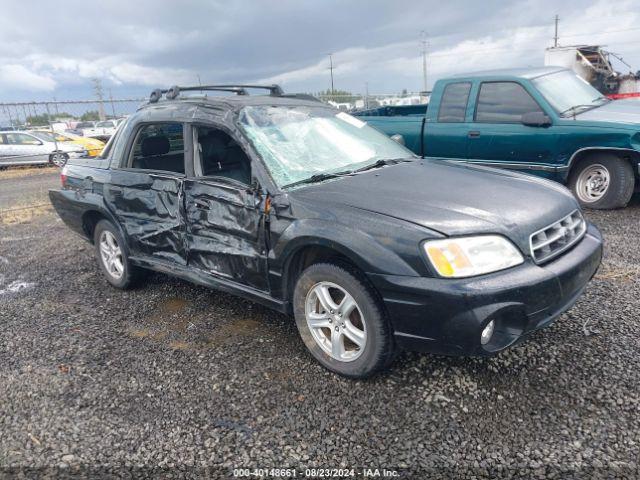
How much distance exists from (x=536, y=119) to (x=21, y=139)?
16.3 m

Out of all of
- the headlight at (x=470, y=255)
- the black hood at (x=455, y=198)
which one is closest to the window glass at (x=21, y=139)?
the black hood at (x=455, y=198)

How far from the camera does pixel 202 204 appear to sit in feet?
11.1

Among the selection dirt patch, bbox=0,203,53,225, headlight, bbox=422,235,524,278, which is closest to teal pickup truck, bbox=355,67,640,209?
headlight, bbox=422,235,524,278

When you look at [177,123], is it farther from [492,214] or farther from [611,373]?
[611,373]

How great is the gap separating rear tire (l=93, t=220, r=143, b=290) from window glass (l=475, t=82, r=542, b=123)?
4727 millimetres

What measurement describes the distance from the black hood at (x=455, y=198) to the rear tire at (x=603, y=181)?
10.4ft

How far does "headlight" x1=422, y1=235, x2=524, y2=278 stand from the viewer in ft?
7.71

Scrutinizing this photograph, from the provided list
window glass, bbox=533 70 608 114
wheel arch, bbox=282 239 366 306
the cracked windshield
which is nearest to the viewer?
wheel arch, bbox=282 239 366 306

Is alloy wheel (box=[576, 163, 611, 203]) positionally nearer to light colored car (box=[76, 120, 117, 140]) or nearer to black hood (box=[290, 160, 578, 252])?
black hood (box=[290, 160, 578, 252])

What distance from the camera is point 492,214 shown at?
8.43 ft

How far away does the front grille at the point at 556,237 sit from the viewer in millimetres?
2538

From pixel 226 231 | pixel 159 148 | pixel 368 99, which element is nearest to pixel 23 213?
pixel 159 148

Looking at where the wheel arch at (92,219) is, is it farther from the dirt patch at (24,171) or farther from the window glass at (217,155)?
the dirt patch at (24,171)

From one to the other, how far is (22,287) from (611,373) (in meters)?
4.96
